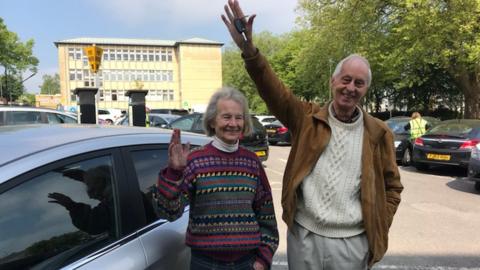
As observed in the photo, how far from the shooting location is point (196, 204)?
2.20m

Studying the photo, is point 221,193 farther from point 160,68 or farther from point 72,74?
point 160,68

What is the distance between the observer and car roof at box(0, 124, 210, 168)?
179 centimetres

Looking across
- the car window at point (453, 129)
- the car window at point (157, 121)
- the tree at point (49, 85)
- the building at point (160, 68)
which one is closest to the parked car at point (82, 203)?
the car window at point (453, 129)

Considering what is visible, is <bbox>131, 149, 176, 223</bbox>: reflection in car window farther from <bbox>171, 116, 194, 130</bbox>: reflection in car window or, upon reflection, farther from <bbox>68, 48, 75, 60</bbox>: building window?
<bbox>68, 48, 75, 60</bbox>: building window

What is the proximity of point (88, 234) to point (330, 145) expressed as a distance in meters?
1.28

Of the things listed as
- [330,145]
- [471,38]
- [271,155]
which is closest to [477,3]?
[471,38]

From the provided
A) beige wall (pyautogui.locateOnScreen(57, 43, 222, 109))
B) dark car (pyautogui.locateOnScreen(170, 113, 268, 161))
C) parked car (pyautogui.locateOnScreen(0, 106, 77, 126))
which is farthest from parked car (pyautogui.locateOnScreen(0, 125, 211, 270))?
beige wall (pyautogui.locateOnScreen(57, 43, 222, 109))

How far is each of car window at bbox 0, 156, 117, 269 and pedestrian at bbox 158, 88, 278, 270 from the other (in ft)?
0.96

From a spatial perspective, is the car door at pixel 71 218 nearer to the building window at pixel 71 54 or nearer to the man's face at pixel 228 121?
the man's face at pixel 228 121

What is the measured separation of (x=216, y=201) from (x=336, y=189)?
0.64 metres

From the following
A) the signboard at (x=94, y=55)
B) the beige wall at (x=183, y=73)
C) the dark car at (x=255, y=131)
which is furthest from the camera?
the beige wall at (x=183, y=73)

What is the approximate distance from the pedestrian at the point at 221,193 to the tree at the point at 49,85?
506 feet

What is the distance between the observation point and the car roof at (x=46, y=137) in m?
1.79

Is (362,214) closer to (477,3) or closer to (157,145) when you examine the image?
(157,145)
